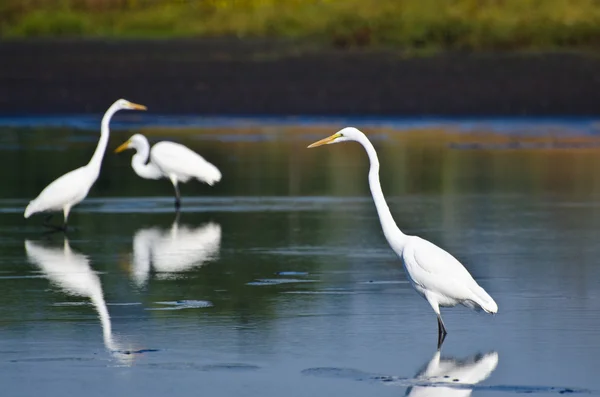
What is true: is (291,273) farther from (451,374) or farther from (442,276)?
(451,374)

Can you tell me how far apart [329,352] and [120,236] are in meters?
5.62

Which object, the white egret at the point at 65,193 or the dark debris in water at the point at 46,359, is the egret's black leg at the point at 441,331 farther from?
the white egret at the point at 65,193

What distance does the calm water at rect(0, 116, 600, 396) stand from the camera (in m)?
7.77

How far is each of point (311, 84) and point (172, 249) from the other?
2136 cm

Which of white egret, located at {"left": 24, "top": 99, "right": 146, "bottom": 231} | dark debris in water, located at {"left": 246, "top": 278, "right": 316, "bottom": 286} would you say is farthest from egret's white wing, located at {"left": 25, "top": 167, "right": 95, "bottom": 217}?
dark debris in water, located at {"left": 246, "top": 278, "right": 316, "bottom": 286}

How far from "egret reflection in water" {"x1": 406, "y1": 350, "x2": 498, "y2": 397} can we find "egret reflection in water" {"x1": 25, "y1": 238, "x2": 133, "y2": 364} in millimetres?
1756

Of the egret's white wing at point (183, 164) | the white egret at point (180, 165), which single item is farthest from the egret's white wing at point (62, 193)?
the egret's white wing at point (183, 164)

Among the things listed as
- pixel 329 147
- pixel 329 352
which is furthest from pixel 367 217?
pixel 329 147

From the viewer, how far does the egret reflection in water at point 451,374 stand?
736cm

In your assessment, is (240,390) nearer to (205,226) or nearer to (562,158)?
(205,226)

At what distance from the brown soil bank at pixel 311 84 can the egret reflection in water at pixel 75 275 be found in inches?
706

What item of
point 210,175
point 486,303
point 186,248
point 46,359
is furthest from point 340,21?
point 46,359

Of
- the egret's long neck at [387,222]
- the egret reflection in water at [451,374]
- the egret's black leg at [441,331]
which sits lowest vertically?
the egret reflection in water at [451,374]

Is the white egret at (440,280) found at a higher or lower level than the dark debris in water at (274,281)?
higher
